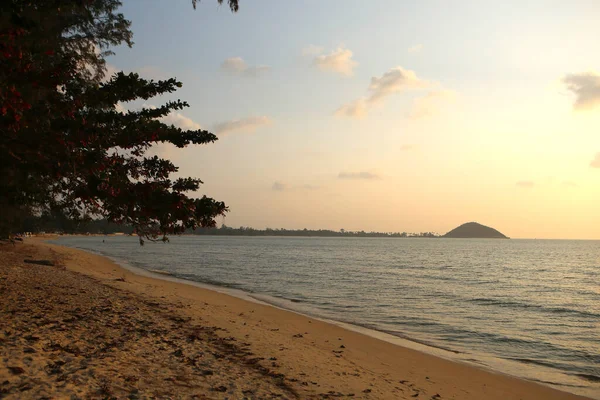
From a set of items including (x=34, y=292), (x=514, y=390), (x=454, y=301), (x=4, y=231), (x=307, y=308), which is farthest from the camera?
(x=454, y=301)

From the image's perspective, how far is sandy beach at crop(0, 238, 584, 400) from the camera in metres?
6.53

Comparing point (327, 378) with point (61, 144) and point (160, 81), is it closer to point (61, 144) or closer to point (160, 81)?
point (61, 144)

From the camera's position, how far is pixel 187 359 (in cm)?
830

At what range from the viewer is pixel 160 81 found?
381 inches

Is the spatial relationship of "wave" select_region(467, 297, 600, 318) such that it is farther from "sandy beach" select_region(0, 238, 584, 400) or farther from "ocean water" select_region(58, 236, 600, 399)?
"sandy beach" select_region(0, 238, 584, 400)

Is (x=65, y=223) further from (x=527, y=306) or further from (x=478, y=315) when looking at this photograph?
(x=527, y=306)

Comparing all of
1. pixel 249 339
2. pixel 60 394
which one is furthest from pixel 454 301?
pixel 60 394

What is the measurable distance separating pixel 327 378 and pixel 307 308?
13200 mm

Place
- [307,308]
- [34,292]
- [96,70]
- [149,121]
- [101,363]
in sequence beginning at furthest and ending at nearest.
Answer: [307,308], [96,70], [34,292], [149,121], [101,363]

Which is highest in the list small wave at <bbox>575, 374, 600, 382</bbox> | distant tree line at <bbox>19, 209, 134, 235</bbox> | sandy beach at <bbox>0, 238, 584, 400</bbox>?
distant tree line at <bbox>19, 209, 134, 235</bbox>

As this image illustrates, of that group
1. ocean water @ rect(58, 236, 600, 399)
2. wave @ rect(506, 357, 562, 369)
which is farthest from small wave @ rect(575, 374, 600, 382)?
wave @ rect(506, 357, 562, 369)

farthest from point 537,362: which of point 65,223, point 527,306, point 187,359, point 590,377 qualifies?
point 65,223

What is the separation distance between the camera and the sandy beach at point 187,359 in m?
6.53

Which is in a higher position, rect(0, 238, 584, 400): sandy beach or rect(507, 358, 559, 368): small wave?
rect(0, 238, 584, 400): sandy beach
